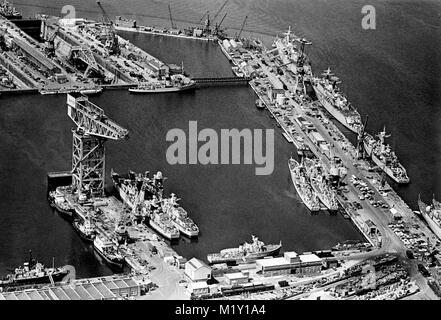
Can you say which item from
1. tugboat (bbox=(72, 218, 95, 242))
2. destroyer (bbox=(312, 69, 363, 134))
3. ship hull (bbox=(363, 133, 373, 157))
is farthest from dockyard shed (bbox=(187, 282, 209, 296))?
destroyer (bbox=(312, 69, 363, 134))

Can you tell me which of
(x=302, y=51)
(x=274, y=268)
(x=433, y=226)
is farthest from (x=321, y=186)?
(x=302, y=51)

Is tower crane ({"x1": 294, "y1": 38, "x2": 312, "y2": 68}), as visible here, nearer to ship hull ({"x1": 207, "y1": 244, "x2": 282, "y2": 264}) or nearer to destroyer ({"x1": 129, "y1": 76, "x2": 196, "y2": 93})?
destroyer ({"x1": 129, "y1": 76, "x2": 196, "y2": 93})

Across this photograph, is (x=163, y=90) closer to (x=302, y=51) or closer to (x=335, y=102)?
(x=302, y=51)

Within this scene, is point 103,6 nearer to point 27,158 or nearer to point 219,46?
point 219,46

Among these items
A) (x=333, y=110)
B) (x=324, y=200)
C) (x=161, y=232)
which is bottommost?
(x=161, y=232)

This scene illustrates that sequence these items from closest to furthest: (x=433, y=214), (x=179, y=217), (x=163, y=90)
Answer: (x=179, y=217) → (x=433, y=214) → (x=163, y=90)

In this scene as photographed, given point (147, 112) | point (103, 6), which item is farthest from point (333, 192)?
point (103, 6)

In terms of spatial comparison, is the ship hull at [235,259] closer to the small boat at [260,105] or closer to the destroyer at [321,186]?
the destroyer at [321,186]
